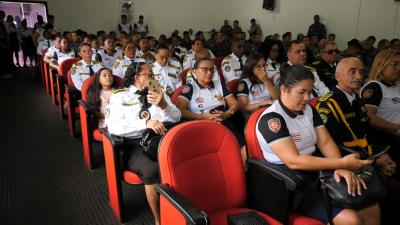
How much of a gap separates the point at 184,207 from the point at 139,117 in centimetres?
107

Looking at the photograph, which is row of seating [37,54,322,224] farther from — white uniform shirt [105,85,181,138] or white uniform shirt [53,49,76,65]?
white uniform shirt [53,49,76,65]

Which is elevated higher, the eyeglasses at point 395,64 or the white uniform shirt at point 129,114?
the eyeglasses at point 395,64

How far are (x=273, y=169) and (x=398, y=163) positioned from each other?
1.18m

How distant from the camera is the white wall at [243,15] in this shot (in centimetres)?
809

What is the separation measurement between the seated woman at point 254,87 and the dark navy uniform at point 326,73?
0.73m

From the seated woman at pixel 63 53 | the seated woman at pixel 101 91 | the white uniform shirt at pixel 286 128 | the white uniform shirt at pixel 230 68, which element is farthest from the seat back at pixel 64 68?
the white uniform shirt at pixel 286 128

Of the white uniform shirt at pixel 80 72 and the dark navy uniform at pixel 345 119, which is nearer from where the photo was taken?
the dark navy uniform at pixel 345 119

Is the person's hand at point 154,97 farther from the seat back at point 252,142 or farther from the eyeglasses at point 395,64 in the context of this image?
the eyeglasses at point 395,64

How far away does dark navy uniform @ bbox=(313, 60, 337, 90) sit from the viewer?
3.36m

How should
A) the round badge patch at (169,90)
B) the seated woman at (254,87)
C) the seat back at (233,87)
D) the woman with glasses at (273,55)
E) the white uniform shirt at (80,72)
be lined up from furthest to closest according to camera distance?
the woman with glasses at (273,55), the white uniform shirt at (80,72), the round badge patch at (169,90), the seat back at (233,87), the seated woman at (254,87)

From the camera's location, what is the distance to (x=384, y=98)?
2.41m

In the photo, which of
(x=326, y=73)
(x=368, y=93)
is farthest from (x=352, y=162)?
(x=326, y=73)

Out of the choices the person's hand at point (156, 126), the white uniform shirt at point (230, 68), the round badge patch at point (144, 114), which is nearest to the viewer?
the person's hand at point (156, 126)

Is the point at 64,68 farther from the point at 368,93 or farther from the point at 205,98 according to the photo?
the point at 368,93
